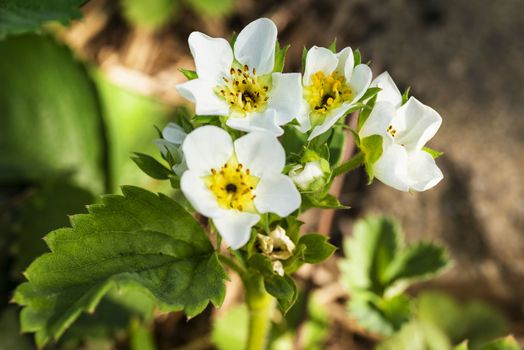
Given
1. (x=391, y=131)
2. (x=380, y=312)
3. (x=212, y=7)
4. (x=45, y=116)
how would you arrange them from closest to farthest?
(x=391, y=131), (x=380, y=312), (x=45, y=116), (x=212, y=7)

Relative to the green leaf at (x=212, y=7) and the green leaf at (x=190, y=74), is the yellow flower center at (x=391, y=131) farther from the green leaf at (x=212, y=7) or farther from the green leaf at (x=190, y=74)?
the green leaf at (x=212, y=7)

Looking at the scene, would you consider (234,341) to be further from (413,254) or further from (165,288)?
(165,288)

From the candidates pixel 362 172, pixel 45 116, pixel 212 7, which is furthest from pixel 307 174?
pixel 212 7

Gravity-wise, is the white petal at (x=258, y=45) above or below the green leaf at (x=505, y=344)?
above

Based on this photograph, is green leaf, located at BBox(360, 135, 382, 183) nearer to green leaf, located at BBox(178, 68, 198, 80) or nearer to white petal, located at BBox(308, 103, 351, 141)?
white petal, located at BBox(308, 103, 351, 141)

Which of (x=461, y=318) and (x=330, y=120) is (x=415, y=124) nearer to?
(x=330, y=120)

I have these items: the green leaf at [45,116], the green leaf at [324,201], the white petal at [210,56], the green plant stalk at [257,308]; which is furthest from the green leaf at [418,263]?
the green leaf at [45,116]

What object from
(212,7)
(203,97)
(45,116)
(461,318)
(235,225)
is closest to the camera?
(235,225)
